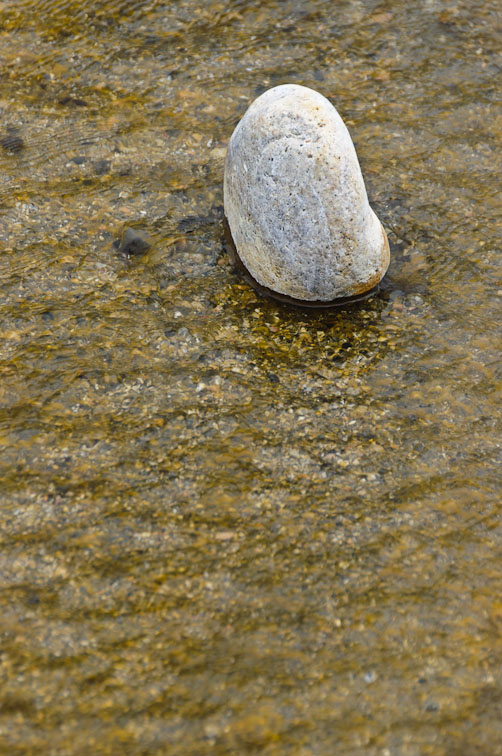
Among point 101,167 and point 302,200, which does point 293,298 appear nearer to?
point 302,200

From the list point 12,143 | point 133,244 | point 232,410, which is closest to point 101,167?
point 12,143

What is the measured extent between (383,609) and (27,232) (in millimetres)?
2729

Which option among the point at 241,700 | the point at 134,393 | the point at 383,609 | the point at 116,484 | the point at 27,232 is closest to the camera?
the point at 241,700

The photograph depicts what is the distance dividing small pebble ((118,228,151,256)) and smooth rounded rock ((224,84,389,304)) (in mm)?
571

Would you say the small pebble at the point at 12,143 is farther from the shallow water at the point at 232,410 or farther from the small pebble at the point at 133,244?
the small pebble at the point at 133,244

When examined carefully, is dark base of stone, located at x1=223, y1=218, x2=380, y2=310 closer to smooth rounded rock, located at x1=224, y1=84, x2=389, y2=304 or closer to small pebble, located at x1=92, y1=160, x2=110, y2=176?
smooth rounded rock, located at x1=224, y1=84, x2=389, y2=304

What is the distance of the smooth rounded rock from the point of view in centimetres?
356

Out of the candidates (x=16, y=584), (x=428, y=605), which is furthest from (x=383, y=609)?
(x=16, y=584)

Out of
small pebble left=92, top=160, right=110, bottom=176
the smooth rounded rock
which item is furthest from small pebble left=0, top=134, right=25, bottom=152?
the smooth rounded rock

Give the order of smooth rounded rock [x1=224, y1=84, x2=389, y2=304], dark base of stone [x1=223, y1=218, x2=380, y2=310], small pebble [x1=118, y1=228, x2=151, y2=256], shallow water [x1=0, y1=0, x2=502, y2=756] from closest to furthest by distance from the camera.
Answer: shallow water [x1=0, y1=0, x2=502, y2=756] < smooth rounded rock [x1=224, y1=84, x2=389, y2=304] < dark base of stone [x1=223, y1=218, x2=380, y2=310] < small pebble [x1=118, y1=228, x2=151, y2=256]

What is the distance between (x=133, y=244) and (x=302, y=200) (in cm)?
104

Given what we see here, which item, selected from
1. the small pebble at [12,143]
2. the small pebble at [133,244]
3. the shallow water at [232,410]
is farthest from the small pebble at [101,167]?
the small pebble at [133,244]

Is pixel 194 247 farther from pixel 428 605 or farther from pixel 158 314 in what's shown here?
pixel 428 605

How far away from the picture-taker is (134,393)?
139 inches
